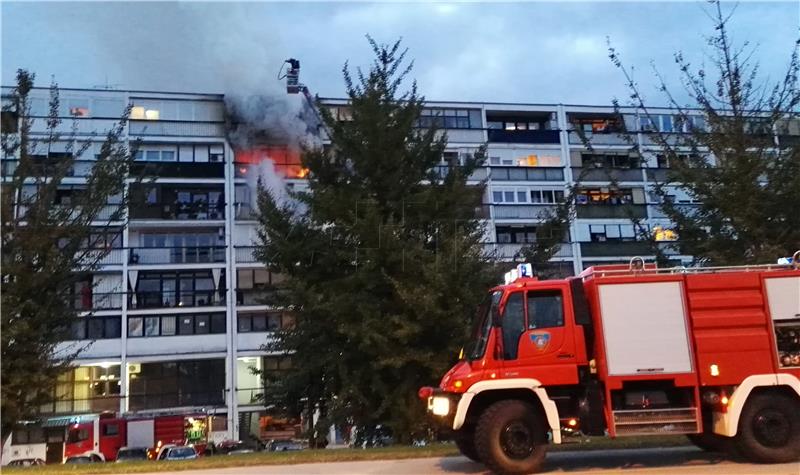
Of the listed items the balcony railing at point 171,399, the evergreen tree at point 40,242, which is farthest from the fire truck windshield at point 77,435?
the evergreen tree at point 40,242

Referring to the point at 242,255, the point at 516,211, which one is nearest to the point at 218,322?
the point at 242,255

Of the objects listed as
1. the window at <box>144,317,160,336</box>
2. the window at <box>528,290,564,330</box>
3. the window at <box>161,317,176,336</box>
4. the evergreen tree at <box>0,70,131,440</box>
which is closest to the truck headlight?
the window at <box>528,290,564,330</box>

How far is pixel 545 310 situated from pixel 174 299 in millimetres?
37213

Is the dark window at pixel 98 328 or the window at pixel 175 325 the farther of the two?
the window at pixel 175 325

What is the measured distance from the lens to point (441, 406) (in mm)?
9984

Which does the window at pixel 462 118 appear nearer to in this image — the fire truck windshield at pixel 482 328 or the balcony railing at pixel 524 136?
the balcony railing at pixel 524 136

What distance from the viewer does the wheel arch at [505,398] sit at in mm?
9766

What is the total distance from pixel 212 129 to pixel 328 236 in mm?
31715

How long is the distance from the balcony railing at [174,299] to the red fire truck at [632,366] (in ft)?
118

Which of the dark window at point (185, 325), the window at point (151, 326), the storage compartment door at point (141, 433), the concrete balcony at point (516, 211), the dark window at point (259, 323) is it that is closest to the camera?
the storage compartment door at point (141, 433)

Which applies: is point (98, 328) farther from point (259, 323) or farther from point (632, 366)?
point (632, 366)

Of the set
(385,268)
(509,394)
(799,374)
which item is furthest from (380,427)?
(799,374)

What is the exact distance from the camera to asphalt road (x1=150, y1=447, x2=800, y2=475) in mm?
9609

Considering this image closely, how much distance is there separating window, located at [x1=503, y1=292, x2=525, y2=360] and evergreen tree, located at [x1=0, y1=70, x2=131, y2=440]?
8.59 m
